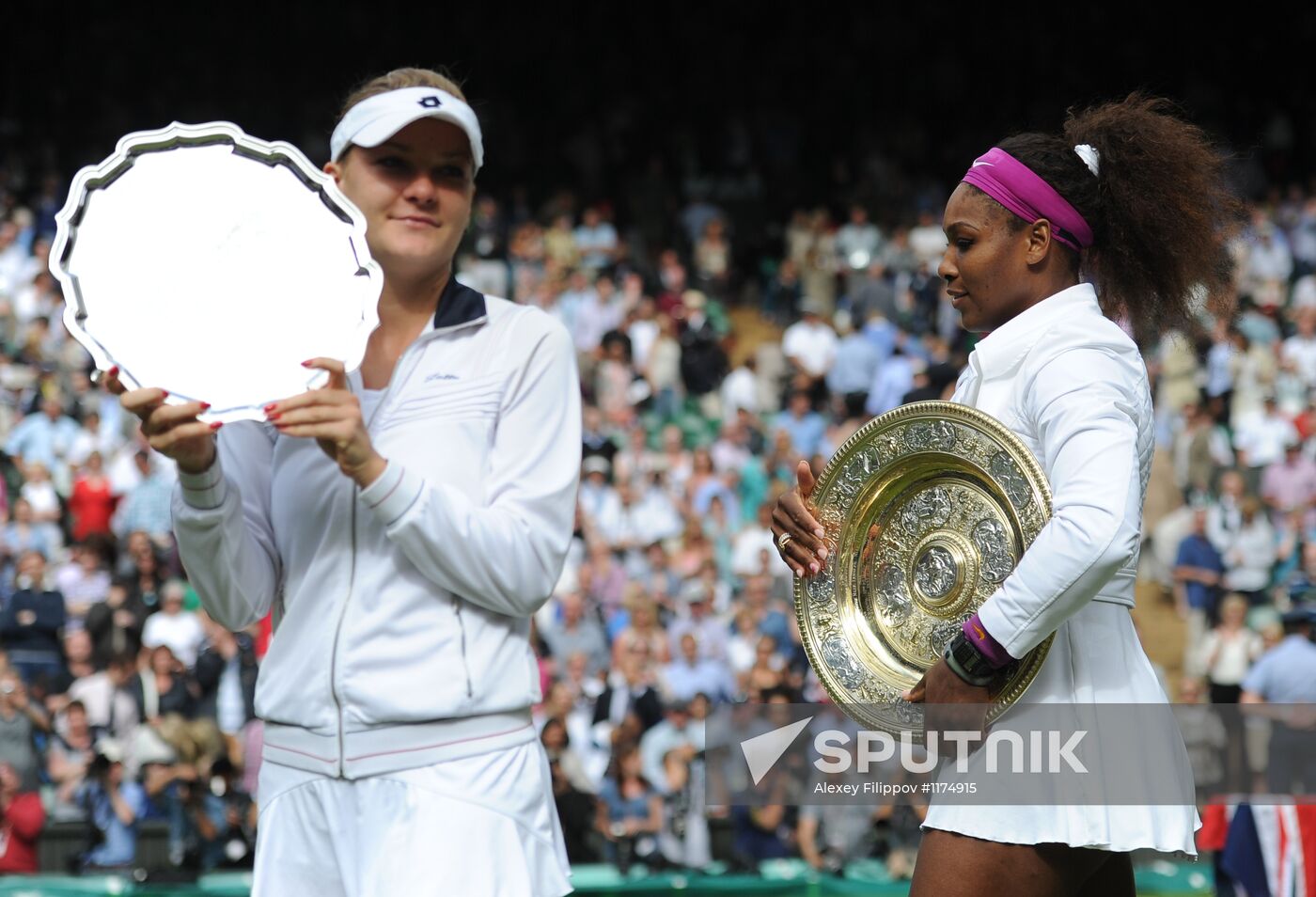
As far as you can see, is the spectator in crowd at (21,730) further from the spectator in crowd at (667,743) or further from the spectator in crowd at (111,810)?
the spectator in crowd at (667,743)

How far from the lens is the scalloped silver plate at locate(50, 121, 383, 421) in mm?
3049

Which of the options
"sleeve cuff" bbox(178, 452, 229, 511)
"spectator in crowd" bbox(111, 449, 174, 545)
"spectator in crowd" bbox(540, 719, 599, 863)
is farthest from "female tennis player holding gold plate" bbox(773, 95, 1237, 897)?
"spectator in crowd" bbox(111, 449, 174, 545)

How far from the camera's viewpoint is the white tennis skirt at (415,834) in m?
3.10

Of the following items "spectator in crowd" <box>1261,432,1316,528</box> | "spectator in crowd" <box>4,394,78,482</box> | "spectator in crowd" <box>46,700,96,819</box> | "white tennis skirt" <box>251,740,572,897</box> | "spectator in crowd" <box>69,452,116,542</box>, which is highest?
"spectator in crowd" <box>4,394,78,482</box>

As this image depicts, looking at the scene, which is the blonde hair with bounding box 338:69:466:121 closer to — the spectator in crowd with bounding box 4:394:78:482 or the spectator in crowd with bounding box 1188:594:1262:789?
the spectator in crowd with bounding box 1188:594:1262:789

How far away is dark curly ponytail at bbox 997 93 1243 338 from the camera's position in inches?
137

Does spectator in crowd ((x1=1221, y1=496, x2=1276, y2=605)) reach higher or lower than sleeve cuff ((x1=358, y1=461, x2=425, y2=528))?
higher

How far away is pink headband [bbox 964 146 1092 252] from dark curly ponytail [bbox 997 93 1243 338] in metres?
0.03

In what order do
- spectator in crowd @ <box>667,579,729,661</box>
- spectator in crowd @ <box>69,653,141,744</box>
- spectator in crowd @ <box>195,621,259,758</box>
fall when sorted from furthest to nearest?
spectator in crowd @ <box>667,579,729,661</box> < spectator in crowd @ <box>69,653,141,744</box> < spectator in crowd @ <box>195,621,259,758</box>

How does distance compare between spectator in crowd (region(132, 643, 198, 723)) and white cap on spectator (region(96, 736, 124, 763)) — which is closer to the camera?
white cap on spectator (region(96, 736, 124, 763))

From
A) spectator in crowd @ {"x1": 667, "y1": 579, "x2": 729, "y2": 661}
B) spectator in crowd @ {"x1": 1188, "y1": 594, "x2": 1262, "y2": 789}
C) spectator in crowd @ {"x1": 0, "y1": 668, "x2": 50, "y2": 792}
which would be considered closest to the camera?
spectator in crowd @ {"x1": 0, "y1": 668, "x2": 50, "y2": 792}

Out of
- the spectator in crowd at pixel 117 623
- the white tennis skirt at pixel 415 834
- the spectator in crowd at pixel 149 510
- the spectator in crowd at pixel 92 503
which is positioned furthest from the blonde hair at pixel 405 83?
the spectator in crowd at pixel 92 503

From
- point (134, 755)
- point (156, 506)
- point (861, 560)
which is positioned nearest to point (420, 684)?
point (861, 560)

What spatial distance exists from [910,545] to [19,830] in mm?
7742
